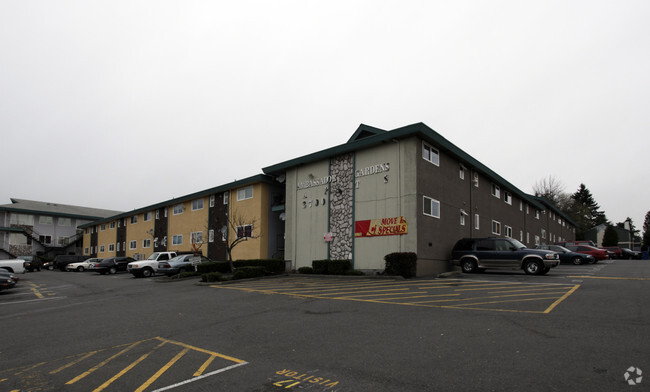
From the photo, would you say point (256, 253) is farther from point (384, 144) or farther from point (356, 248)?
point (384, 144)

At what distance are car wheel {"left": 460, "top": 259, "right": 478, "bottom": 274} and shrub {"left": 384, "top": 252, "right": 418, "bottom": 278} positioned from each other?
9.89 ft

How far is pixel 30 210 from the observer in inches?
2279

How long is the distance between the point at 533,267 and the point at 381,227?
23.3 ft

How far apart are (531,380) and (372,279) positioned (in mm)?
13823

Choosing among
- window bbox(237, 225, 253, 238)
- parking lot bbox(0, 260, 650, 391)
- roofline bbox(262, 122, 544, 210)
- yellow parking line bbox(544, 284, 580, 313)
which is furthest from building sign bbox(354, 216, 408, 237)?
window bbox(237, 225, 253, 238)

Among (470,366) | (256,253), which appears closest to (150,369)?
(470,366)

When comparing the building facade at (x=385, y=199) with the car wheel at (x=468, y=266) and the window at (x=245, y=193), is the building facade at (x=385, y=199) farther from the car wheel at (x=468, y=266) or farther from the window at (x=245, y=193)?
the window at (x=245, y=193)

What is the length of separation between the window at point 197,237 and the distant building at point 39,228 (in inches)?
1386

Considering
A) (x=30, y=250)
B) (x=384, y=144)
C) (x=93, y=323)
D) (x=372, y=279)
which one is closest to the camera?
(x=93, y=323)

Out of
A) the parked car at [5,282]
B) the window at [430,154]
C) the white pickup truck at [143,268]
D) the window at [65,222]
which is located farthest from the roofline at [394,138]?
the window at [65,222]

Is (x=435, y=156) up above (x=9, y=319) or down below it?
above

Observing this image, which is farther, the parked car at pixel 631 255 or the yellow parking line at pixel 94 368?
the parked car at pixel 631 255

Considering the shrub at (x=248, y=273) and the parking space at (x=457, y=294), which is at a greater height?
the parking space at (x=457, y=294)

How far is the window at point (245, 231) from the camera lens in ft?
96.8
